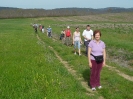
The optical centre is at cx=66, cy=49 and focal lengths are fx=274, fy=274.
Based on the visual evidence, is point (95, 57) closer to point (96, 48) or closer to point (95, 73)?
point (96, 48)

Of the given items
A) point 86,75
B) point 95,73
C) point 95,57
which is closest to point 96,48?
point 95,57

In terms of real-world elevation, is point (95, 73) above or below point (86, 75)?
above

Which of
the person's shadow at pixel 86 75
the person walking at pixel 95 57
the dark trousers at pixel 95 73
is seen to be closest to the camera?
the person walking at pixel 95 57

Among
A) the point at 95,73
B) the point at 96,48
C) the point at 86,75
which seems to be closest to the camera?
the point at 96,48

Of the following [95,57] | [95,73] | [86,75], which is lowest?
[86,75]

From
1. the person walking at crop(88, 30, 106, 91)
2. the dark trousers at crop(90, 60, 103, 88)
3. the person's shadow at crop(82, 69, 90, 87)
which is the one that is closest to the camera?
the person walking at crop(88, 30, 106, 91)

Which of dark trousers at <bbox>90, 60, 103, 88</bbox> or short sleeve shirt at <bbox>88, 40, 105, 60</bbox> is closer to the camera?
short sleeve shirt at <bbox>88, 40, 105, 60</bbox>

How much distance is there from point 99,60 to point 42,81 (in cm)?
217

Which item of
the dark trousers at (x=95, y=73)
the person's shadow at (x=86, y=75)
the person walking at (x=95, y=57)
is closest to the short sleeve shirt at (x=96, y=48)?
the person walking at (x=95, y=57)

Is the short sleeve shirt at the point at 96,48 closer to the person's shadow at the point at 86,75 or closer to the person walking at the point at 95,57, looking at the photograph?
the person walking at the point at 95,57

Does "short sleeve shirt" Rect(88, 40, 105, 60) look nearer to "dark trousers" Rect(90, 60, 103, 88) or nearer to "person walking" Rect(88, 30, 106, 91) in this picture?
"person walking" Rect(88, 30, 106, 91)

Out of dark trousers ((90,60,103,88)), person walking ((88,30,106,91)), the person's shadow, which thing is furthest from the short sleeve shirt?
the person's shadow

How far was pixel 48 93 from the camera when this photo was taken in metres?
7.81

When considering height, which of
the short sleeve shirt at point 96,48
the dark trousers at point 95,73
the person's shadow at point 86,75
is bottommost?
the person's shadow at point 86,75
